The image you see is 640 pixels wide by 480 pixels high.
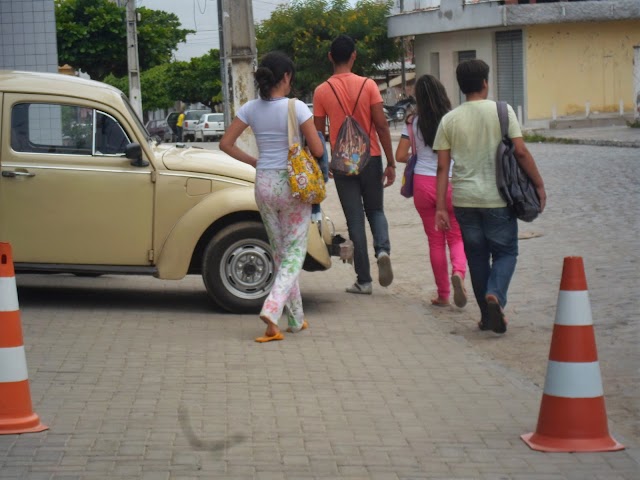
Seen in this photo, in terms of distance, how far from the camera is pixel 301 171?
7.83m

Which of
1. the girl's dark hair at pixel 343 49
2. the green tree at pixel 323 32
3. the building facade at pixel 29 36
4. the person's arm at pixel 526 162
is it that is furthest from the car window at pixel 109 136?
the green tree at pixel 323 32

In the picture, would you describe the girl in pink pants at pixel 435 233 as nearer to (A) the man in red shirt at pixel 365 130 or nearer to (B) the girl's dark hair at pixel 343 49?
(A) the man in red shirt at pixel 365 130

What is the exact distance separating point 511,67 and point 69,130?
39.1m

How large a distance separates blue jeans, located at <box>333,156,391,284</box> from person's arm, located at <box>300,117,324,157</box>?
5.04ft

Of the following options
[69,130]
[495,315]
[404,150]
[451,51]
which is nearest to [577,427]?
[495,315]

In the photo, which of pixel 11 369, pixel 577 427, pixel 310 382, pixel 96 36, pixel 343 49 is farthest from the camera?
pixel 96 36

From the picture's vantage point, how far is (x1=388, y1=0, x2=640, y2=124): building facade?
43875mm

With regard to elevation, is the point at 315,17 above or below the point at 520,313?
above

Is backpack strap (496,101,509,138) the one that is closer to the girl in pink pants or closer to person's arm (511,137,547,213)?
person's arm (511,137,547,213)

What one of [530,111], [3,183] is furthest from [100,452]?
[530,111]

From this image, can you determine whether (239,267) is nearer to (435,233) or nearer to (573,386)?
(435,233)

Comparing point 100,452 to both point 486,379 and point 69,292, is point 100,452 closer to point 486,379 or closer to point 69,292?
point 486,379

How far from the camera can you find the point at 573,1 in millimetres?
44500

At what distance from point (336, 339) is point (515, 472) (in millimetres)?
3079
